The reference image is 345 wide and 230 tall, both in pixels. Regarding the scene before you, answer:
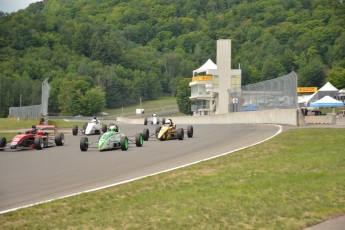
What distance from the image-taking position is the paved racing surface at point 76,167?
502 inches

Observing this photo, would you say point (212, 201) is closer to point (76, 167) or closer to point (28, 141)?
point (76, 167)

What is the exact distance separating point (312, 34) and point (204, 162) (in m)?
181

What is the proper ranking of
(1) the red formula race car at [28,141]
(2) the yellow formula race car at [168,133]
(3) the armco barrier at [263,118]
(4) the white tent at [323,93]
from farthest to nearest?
(4) the white tent at [323,93] < (3) the armco barrier at [263,118] < (2) the yellow formula race car at [168,133] < (1) the red formula race car at [28,141]

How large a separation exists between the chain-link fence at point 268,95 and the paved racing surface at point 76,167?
1368 cm

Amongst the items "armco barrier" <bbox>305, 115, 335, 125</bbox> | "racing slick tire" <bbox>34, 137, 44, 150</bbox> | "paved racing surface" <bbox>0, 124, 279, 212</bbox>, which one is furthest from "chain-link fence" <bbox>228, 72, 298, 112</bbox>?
"racing slick tire" <bbox>34, 137, 44, 150</bbox>

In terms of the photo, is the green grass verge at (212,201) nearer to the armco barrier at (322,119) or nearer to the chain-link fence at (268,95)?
the chain-link fence at (268,95)

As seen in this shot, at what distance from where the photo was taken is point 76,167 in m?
17.1

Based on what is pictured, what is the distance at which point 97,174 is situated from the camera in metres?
15.3

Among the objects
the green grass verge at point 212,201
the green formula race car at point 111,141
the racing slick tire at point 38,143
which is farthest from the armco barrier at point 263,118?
the green grass verge at point 212,201

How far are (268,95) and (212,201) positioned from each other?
31795 mm

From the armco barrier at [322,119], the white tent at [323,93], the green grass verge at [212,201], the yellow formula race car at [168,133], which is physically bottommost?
the green grass verge at [212,201]

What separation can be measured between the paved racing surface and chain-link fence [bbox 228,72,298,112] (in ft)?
44.9

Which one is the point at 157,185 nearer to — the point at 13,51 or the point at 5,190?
the point at 5,190

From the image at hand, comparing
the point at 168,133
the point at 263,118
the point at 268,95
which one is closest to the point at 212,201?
the point at 168,133
